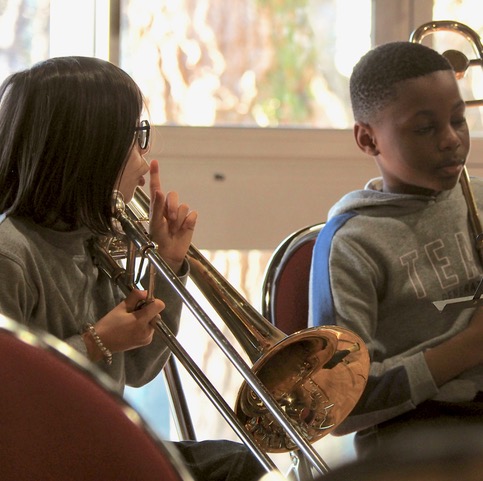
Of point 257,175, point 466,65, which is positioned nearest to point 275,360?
point 466,65

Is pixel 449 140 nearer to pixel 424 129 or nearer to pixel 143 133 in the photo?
pixel 424 129

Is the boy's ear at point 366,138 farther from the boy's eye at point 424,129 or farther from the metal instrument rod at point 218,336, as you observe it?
the metal instrument rod at point 218,336

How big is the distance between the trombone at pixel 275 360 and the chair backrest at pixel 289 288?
0.16 meters

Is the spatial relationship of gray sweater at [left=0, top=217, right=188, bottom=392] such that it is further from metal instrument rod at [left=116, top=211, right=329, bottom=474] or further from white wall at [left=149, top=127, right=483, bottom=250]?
white wall at [left=149, top=127, right=483, bottom=250]

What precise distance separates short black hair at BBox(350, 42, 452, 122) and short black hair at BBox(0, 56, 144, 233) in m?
0.42

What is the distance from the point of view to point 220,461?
3.60 ft

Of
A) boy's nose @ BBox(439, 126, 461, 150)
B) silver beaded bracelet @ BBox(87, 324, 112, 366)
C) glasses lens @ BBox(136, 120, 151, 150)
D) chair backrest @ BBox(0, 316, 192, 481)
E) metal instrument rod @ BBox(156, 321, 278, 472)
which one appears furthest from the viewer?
boy's nose @ BBox(439, 126, 461, 150)

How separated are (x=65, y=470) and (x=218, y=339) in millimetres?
563

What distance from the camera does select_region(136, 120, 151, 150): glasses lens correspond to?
1.24 metres

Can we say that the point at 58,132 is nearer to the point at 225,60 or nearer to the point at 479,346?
the point at 479,346

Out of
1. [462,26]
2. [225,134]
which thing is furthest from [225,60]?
[462,26]

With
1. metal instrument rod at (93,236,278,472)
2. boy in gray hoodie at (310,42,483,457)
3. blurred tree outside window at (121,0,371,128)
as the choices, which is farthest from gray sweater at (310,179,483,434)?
blurred tree outside window at (121,0,371,128)

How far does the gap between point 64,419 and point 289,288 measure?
84 cm

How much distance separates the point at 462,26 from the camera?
1613 mm
